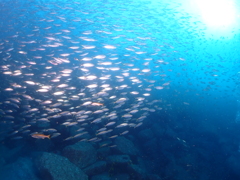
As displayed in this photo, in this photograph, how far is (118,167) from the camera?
756cm

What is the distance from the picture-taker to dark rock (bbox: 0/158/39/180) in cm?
612

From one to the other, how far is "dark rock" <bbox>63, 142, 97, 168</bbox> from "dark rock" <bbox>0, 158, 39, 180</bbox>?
1384 mm

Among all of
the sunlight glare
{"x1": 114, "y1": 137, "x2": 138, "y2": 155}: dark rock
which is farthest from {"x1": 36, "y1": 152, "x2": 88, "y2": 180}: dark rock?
the sunlight glare

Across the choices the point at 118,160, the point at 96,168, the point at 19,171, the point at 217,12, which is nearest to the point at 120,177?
the point at 118,160

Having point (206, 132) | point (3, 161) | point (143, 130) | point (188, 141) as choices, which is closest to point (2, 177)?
point (3, 161)

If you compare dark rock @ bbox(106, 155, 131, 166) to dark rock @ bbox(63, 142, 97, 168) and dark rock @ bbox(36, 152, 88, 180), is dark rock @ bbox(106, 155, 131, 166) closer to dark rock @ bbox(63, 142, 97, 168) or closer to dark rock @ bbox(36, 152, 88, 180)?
dark rock @ bbox(63, 142, 97, 168)

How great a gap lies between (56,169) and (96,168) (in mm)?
1794

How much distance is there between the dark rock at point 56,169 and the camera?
579 cm

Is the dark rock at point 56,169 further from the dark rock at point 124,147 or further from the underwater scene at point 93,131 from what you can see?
the dark rock at point 124,147

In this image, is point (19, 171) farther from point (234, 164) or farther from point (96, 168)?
point (234, 164)

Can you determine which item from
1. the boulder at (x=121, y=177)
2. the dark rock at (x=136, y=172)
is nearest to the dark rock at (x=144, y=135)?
the dark rock at (x=136, y=172)

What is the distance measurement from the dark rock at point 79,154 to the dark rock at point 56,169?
2.43 ft

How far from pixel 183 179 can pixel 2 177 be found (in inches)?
319

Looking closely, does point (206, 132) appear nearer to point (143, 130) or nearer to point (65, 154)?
point (143, 130)
